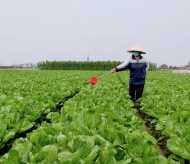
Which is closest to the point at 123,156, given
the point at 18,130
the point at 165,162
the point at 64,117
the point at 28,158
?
the point at 165,162

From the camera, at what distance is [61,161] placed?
2.10 metres

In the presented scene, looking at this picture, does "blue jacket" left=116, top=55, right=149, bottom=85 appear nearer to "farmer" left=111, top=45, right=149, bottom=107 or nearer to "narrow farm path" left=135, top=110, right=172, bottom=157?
"farmer" left=111, top=45, right=149, bottom=107

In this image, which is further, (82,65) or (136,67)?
(82,65)

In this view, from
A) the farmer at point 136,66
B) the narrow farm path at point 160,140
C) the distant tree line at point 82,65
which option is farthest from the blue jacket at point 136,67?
the distant tree line at point 82,65

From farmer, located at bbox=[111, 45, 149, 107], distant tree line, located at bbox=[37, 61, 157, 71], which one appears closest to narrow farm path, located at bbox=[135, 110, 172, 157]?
farmer, located at bbox=[111, 45, 149, 107]

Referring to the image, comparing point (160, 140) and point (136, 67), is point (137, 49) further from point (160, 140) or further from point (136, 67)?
point (160, 140)

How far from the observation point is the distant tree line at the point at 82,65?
51.4 m

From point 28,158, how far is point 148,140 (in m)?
1.24

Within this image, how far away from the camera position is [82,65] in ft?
173

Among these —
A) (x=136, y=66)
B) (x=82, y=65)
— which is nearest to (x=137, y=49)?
(x=136, y=66)

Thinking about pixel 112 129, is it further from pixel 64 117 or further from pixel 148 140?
pixel 64 117

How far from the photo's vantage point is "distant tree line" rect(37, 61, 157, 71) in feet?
169

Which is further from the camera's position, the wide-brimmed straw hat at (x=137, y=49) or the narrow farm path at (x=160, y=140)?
the wide-brimmed straw hat at (x=137, y=49)

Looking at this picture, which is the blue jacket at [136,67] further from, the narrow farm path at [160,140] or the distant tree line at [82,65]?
the distant tree line at [82,65]
